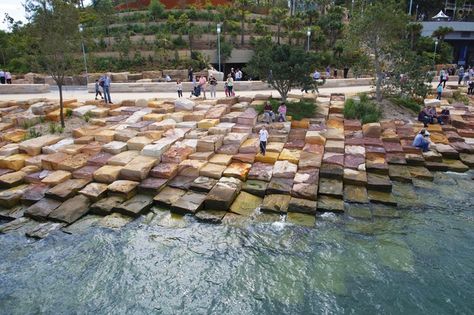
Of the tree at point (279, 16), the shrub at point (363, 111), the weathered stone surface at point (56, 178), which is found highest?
the tree at point (279, 16)

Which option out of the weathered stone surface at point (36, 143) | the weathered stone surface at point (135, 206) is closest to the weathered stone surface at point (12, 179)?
the weathered stone surface at point (36, 143)

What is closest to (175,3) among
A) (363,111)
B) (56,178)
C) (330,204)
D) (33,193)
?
(363,111)

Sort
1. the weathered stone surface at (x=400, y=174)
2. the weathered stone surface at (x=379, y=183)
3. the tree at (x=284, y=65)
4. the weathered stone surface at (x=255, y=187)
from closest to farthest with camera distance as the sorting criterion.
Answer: the weathered stone surface at (x=255, y=187)
the weathered stone surface at (x=379, y=183)
the weathered stone surface at (x=400, y=174)
the tree at (x=284, y=65)

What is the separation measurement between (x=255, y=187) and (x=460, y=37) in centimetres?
4319

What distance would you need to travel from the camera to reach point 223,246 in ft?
31.6

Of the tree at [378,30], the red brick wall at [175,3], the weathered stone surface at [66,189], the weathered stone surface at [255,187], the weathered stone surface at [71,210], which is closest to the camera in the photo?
the weathered stone surface at [71,210]

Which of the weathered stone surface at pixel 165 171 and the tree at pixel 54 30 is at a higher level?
the tree at pixel 54 30

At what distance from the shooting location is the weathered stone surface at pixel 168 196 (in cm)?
1149

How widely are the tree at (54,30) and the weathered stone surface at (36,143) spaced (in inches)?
112

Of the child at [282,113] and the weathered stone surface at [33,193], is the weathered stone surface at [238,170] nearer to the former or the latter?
the child at [282,113]

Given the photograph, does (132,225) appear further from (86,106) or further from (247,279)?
(86,106)

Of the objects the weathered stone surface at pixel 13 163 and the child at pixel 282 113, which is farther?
the child at pixel 282 113

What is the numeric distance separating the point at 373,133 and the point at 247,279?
10.1 meters

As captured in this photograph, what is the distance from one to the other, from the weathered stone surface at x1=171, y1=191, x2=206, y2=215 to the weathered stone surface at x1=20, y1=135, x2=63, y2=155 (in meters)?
6.46
